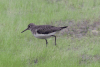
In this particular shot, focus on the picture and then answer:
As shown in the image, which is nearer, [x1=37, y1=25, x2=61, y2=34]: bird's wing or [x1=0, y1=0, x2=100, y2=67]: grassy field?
[x1=0, y1=0, x2=100, y2=67]: grassy field

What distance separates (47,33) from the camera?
6973 mm

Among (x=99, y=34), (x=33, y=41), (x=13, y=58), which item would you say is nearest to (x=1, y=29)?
(x=33, y=41)

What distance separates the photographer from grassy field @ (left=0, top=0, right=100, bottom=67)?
20.2ft

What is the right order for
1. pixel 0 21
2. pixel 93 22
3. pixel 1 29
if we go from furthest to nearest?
pixel 93 22
pixel 0 21
pixel 1 29

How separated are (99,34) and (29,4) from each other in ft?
17.6

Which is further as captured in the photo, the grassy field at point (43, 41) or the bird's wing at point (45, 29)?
the bird's wing at point (45, 29)

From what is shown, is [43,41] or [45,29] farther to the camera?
[43,41]

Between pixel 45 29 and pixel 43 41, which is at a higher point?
pixel 45 29

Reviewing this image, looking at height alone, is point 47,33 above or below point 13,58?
above

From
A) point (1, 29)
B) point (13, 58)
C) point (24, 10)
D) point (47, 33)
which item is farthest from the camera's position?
point (24, 10)

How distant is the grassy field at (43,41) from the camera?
6172 mm

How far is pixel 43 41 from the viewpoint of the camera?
7969 mm

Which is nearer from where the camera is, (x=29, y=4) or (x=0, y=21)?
(x=0, y=21)

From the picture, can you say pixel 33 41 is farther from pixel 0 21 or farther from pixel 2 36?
pixel 0 21
